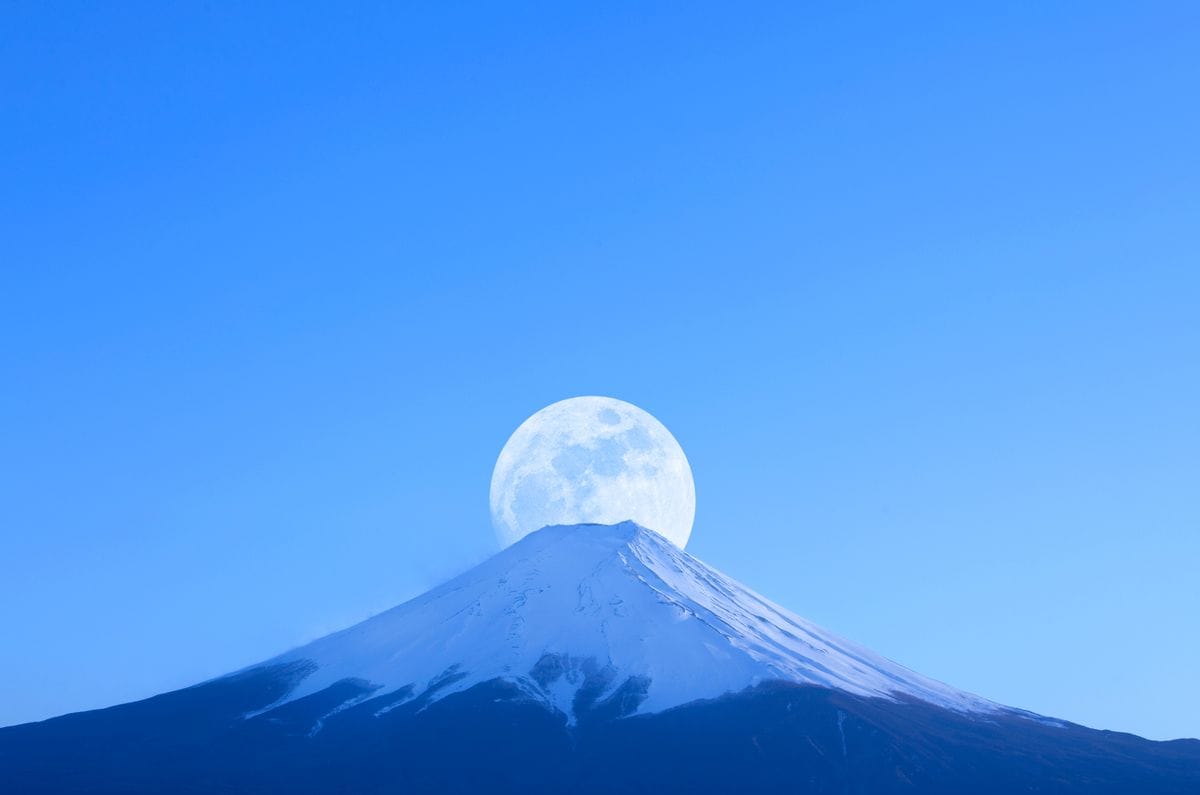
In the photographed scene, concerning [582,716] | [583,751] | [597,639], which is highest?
[597,639]

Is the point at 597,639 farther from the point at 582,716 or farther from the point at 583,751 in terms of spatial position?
the point at 583,751

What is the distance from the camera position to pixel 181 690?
112 meters

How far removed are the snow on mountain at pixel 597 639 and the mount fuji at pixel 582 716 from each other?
0.20 metres

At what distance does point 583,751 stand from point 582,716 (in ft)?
19.5

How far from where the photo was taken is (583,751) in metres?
90.7

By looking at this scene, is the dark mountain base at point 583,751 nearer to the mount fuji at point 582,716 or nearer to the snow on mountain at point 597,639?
the mount fuji at point 582,716

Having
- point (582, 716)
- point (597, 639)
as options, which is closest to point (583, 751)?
point (582, 716)

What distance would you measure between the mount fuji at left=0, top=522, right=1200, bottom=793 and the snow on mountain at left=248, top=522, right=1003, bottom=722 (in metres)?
0.20

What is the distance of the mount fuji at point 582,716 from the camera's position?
8781cm

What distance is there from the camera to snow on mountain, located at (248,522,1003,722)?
336 ft

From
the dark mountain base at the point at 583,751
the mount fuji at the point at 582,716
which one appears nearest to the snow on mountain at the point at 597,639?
the mount fuji at the point at 582,716

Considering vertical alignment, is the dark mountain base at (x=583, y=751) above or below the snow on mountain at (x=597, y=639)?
below

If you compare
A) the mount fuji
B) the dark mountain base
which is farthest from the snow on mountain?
the dark mountain base

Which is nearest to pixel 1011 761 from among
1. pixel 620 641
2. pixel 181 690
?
pixel 620 641
